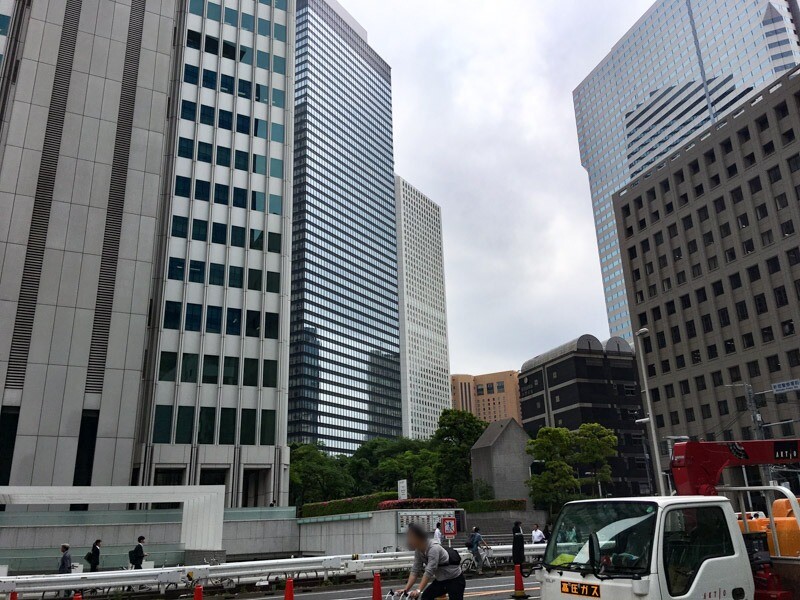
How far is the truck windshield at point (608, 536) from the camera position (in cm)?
666

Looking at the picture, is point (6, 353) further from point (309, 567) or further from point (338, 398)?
point (338, 398)

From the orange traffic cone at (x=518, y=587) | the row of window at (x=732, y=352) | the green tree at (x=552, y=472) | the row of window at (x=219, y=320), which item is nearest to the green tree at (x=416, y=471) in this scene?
the green tree at (x=552, y=472)

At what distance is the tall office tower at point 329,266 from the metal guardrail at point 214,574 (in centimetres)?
14354

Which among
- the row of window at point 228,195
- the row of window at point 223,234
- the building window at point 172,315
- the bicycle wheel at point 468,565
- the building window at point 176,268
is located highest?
the row of window at point 228,195

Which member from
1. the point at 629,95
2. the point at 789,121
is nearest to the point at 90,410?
the point at 789,121

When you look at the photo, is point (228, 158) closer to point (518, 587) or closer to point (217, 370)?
point (217, 370)

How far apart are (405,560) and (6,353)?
2860 centimetres

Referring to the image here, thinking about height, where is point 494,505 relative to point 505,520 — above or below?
above

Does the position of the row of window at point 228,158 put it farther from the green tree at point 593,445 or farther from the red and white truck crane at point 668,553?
the red and white truck crane at point 668,553

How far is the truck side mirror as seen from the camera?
6.62 meters

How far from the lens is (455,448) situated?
52.9 m

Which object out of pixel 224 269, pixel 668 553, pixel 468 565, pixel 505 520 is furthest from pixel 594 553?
pixel 224 269

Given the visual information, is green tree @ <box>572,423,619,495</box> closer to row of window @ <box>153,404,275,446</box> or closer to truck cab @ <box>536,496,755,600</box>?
row of window @ <box>153,404,275,446</box>

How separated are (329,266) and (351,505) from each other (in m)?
147
